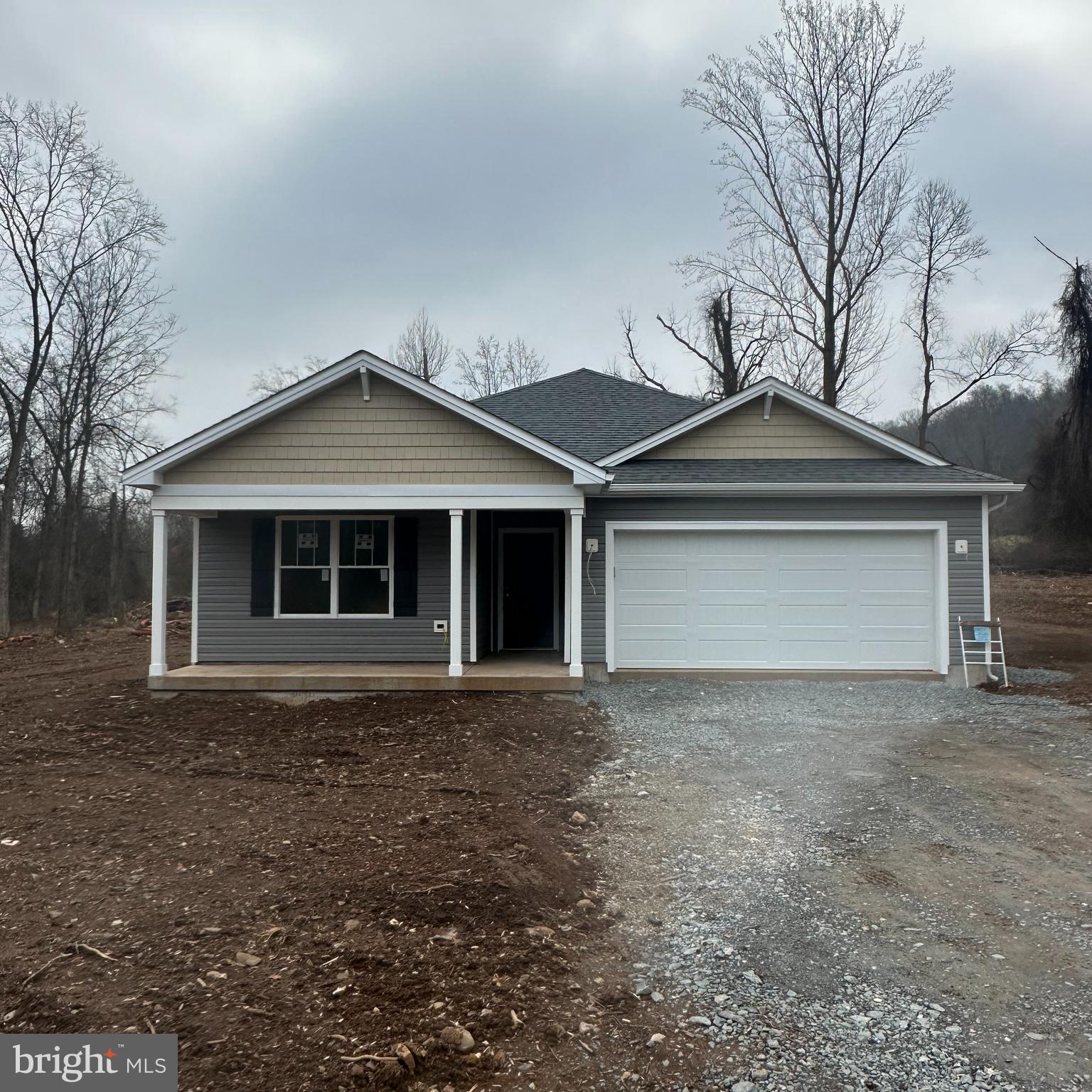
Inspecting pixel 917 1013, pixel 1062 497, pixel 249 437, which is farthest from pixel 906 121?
pixel 917 1013

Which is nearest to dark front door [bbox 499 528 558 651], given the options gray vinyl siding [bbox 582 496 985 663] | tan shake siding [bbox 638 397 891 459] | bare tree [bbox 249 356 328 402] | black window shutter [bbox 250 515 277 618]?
gray vinyl siding [bbox 582 496 985 663]

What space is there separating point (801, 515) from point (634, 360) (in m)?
15.9

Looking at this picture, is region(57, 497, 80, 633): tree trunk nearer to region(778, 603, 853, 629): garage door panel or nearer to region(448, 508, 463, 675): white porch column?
region(448, 508, 463, 675): white porch column

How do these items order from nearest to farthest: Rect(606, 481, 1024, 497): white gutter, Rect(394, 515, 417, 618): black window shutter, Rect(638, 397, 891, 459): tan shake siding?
1. Rect(606, 481, 1024, 497): white gutter
2. Rect(394, 515, 417, 618): black window shutter
3. Rect(638, 397, 891, 459): tan shake siding

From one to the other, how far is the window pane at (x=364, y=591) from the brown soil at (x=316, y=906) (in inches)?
119

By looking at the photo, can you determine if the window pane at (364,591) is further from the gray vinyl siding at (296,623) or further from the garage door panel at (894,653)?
the garage door panel at (894,653)

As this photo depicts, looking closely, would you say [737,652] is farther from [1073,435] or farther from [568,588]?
[1073,435]

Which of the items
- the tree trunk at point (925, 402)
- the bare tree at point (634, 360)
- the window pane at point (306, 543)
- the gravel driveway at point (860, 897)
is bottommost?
the gravel driveway at point (860, 897)

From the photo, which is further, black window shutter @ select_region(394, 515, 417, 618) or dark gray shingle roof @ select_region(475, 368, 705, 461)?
dark gray shingle roof @ select_region(475, 368, 705, 461)

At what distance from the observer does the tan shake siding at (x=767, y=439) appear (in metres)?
10.6

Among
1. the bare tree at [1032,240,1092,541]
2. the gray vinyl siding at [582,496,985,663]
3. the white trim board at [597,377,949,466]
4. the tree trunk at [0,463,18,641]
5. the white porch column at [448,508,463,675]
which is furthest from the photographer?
the bare tree at [1032,240,1092,541]

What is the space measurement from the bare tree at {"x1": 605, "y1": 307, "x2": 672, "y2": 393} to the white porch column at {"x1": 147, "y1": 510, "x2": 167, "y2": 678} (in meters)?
17.6

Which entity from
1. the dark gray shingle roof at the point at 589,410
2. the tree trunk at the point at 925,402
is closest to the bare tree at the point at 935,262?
the tree trunk at the point at 925,402

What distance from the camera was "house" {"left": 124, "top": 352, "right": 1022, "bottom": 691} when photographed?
882 cm
